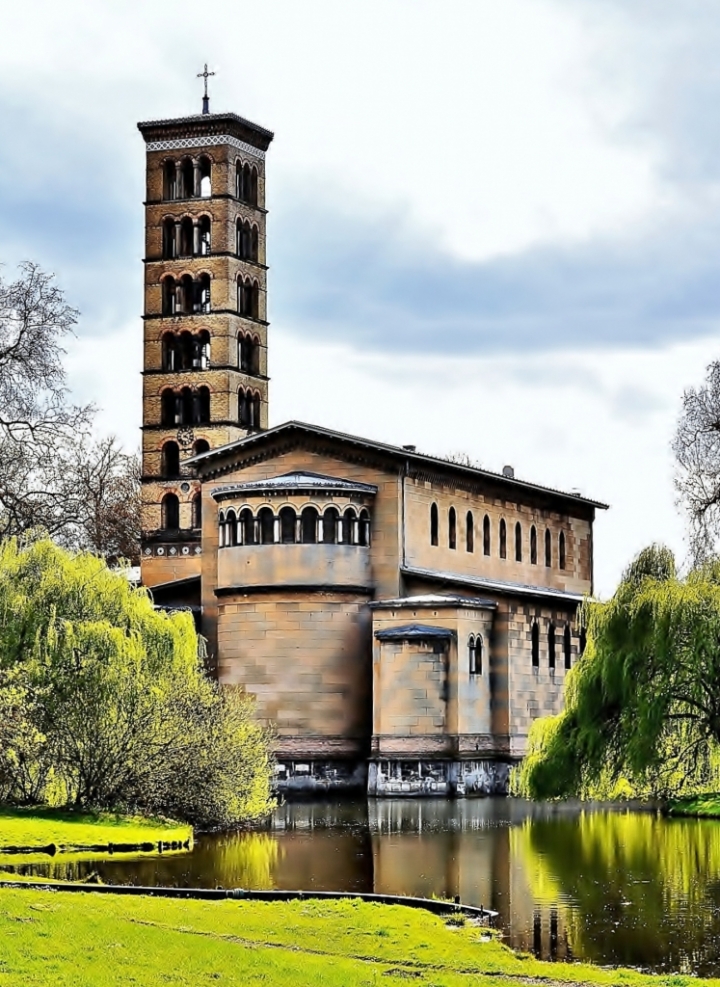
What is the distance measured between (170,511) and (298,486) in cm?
2623

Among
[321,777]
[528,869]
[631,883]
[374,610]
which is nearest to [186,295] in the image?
[374,610]

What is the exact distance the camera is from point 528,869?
3969 centimetres

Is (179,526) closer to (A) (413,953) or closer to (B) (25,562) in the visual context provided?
(B) (25,562)

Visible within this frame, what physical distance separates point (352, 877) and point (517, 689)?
3730 cm

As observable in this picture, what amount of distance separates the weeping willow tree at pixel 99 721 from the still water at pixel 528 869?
182cm

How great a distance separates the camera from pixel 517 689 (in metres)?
75.1

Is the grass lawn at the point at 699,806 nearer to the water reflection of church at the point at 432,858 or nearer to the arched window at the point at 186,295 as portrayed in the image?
the water reflection of church at the point at 432,858

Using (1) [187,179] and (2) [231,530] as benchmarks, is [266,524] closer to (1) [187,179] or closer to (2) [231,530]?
(2) [231,530]

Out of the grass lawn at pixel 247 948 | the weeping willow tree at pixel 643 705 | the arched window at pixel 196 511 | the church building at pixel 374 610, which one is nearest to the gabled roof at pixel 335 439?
the church building at pixel 374 610

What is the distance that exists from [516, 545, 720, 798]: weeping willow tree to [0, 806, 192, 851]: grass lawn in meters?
8.51

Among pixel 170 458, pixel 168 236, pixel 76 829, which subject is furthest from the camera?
pixel 168 236

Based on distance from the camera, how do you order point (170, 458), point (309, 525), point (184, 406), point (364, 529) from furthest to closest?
point (170, 458) → point (184, 406) → point (364, 529) → point (309, 525)

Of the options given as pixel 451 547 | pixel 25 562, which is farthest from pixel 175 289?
pixel 25 562

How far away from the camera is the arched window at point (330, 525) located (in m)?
74.4
